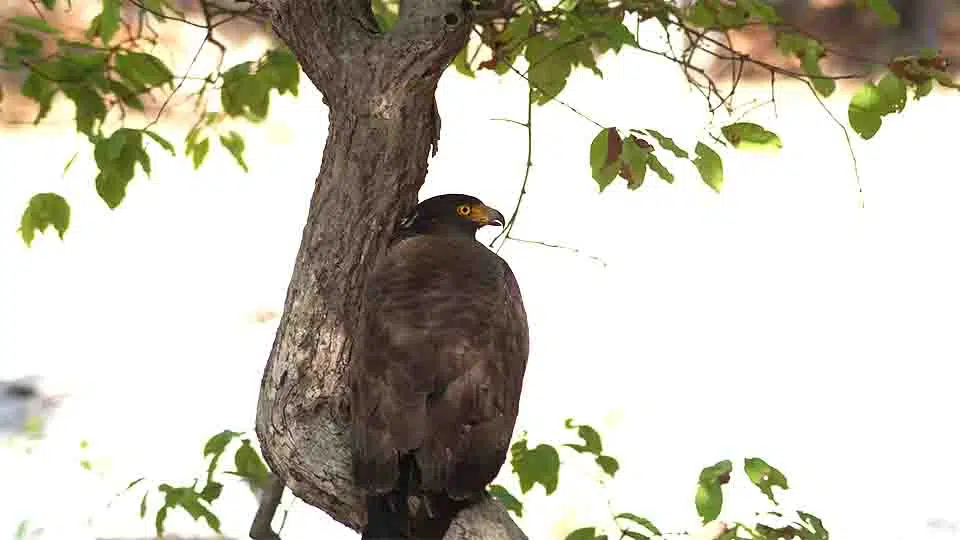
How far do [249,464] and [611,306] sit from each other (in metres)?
5.19

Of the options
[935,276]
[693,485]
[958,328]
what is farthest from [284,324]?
[935,276]

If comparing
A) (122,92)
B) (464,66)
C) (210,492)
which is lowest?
(210,492)

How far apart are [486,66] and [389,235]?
750 millimetres

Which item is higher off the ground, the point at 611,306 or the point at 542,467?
the point at 611,306

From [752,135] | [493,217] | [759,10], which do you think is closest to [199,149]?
[493,217]

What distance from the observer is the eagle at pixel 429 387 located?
2.96 meters

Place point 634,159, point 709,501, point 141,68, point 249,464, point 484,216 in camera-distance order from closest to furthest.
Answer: point 634,159
point 709,501
point 484,216
point 141,68
point 249,464

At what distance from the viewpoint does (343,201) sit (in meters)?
3.24

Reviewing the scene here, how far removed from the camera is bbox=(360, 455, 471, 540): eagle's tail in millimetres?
2953

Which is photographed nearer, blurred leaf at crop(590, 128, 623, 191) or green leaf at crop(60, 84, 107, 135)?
blurred leaf at crop(590, 128, 623, 191)

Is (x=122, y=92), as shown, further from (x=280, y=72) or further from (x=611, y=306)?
(x=611, y=306)

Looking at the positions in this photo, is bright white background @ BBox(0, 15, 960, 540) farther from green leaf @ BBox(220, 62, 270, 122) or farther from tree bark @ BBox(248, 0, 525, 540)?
tree bark @ BBox(248, 0, 525, 540)

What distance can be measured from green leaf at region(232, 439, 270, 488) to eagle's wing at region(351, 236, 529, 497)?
3.55 ft

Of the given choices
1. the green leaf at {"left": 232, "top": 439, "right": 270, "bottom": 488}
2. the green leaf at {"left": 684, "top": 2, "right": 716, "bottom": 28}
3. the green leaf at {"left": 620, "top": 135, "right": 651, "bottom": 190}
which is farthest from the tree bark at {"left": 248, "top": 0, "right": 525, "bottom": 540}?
the green leaf at {"left": 684, "top": 2, "right": 716, "bottom": 28}
